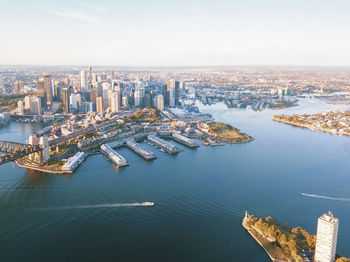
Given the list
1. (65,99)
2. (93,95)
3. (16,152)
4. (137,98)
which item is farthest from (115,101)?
(16,152)

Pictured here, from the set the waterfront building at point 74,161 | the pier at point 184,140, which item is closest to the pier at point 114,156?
the waterfront building at point 74,161

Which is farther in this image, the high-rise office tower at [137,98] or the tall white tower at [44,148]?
the high-rise office tower at [137,98]

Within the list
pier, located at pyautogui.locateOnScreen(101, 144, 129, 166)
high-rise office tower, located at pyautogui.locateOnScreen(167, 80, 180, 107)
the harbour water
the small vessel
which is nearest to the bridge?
the harbour water

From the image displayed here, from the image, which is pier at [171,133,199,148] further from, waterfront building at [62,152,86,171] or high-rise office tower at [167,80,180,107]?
high-rise office tower at [167,80,180,107]

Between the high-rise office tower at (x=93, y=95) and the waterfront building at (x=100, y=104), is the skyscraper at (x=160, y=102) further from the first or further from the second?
the high-rise office tower at (x=93, y=95)

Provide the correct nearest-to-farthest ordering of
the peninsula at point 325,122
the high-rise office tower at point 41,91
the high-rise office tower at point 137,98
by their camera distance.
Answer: the peninsula at point 325,122
the high-rise office tower at point 41,91
the high-rise office tower at point 137,98

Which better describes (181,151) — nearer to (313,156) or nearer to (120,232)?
(313,156)
